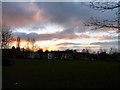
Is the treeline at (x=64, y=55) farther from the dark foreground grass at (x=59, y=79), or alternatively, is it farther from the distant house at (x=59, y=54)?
the dark foreground grass at (x=59, y=79)

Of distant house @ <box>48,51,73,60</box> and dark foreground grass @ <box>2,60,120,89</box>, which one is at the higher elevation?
distant house @ <box>48,51,73,60</box>

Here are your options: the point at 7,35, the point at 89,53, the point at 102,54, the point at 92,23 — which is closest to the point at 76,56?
the point at 89,53

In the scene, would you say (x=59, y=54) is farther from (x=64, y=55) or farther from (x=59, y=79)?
(x=59, y=79)

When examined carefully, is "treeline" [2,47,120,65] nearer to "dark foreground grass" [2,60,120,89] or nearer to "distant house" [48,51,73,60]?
"distant house" [48,51,73,60]

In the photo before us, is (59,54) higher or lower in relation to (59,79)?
higher

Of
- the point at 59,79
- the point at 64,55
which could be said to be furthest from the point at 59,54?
the point at 59,79

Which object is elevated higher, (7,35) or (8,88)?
(7,35)

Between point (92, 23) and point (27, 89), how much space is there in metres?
5.39

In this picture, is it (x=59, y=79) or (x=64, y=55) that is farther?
(x=64, y=55)

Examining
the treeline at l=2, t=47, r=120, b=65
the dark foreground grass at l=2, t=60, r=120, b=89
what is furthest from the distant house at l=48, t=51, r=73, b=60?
the dark foreground grass at l=2, t=60, r=120, b=89

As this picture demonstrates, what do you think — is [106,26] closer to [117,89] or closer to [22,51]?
[117,89]

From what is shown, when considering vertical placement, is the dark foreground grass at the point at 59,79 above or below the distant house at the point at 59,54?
below

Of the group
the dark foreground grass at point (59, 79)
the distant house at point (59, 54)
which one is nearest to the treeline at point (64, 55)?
the distant house at point (59, 54)

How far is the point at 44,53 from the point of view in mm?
153875
